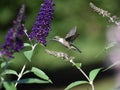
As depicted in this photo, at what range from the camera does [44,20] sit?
1733mm

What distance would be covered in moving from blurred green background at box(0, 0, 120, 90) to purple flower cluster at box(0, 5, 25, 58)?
6.41 meters

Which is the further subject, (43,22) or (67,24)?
(67,24)

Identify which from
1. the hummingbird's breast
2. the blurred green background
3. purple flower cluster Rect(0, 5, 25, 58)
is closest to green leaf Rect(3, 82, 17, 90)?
purple flower cluster Rect(0, 5, 25, 58)

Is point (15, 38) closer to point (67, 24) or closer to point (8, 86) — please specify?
point (8, 86)

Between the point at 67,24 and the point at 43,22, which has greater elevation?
the point at 43,22

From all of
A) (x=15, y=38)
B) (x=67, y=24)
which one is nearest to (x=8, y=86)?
(x=15, y=38)

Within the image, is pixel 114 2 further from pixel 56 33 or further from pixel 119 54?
pixel 119 54

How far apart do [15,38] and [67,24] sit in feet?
22.5

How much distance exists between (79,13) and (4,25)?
50.0 inches

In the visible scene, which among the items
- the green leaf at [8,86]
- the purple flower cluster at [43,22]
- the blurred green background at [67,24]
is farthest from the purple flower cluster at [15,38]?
the blurred green background at [67,24]

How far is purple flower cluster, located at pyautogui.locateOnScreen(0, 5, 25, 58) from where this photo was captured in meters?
1.48

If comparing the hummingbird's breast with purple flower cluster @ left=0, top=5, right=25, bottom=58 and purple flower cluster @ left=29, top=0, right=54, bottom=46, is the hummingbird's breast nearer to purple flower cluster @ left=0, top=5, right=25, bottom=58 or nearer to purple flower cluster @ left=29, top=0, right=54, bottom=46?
purple flower cluster @ left=29, top=0, right=54, bottom=46

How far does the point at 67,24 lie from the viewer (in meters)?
8.34

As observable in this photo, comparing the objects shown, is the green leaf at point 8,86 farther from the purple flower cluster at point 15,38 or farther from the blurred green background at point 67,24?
the blurred green background at point 67,24
